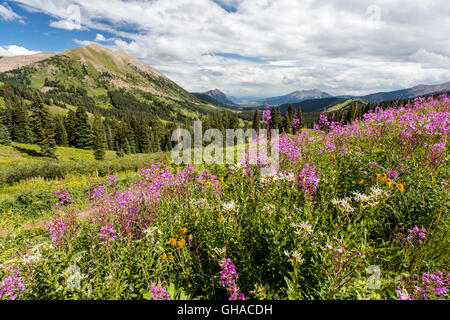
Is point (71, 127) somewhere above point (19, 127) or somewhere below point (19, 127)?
below

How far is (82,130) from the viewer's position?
69.4 meters

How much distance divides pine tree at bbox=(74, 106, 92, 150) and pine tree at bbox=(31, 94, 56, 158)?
20.7 m

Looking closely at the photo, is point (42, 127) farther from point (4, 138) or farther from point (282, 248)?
point (282, 248)

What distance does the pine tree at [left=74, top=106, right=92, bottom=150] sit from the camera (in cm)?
6900

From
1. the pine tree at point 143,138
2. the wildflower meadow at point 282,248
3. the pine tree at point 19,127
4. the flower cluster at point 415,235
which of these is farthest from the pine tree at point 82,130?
the flower cluster at point 415,235

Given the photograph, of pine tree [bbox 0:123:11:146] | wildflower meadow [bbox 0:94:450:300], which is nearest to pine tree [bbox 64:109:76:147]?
pine tree [bbox 0:123:11:146]

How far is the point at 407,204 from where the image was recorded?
333 cm

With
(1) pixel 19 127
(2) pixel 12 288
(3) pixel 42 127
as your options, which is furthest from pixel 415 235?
(1) pixel 19 127

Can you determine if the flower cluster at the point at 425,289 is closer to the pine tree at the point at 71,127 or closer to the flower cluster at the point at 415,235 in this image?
the flower cluster at the point at 415,235

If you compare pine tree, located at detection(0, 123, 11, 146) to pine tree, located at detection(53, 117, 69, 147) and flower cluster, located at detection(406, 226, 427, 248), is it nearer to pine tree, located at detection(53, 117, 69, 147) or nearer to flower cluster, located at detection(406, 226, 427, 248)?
pine tree, located at detection(53, 117, 69, 147)

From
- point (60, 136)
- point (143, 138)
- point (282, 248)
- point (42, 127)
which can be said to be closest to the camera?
point (282, 248)

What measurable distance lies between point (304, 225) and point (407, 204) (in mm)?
2311

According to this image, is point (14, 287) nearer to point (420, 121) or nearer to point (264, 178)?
point (264, 178)

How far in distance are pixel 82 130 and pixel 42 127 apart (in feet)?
74.4
